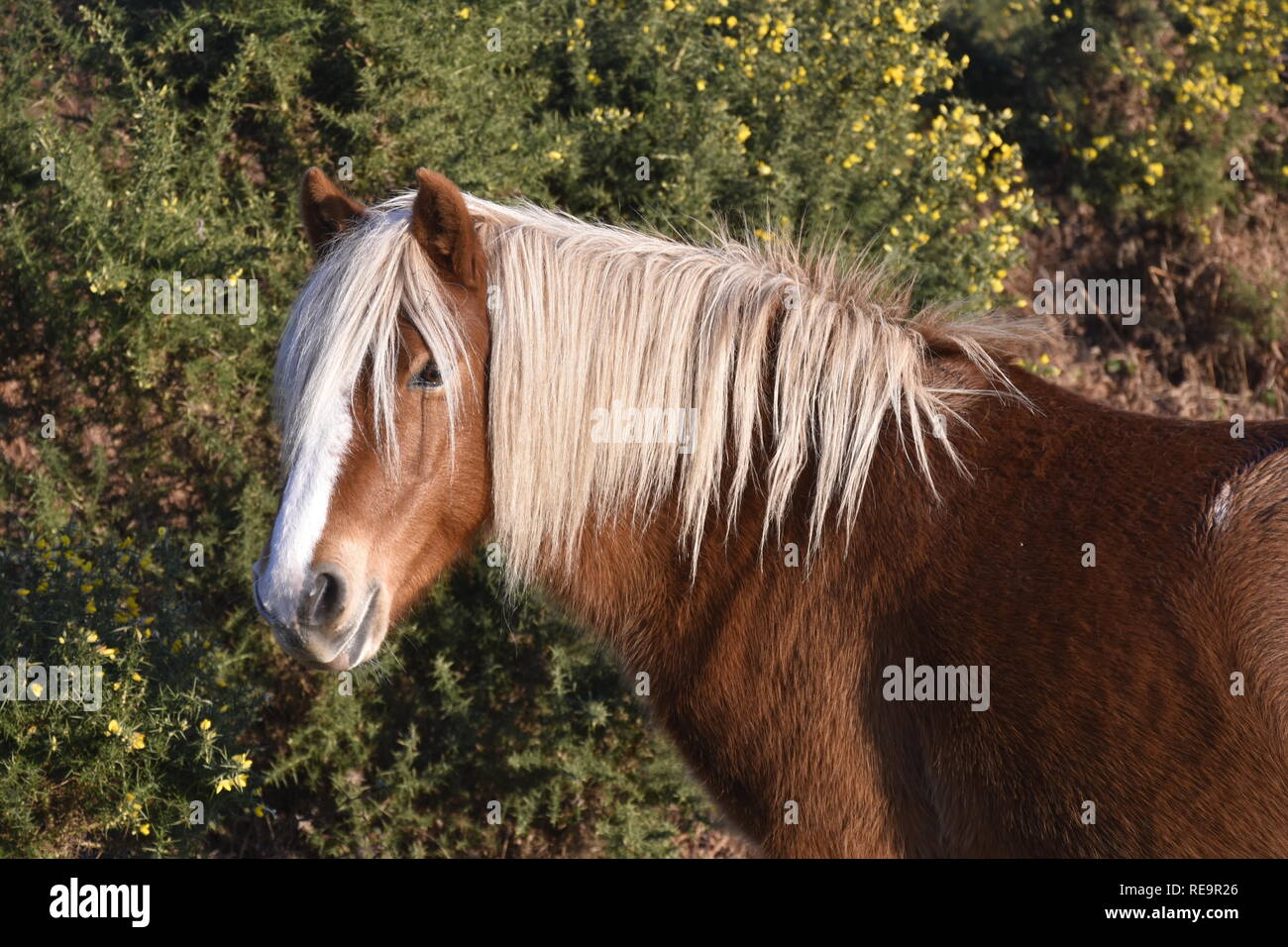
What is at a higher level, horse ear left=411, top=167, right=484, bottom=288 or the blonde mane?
horse ear left=411, top=167, right=484, bottom=288

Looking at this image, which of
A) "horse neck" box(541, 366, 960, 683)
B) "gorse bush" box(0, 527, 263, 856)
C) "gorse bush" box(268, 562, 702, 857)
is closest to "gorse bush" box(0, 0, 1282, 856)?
"gorse bush" box(268, 562, 702, 857)

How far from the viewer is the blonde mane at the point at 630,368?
2740 mm

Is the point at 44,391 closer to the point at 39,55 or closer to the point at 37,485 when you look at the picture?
the point at 37,485

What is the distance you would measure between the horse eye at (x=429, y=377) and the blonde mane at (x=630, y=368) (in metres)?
0.03

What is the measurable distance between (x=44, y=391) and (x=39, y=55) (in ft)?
5.22

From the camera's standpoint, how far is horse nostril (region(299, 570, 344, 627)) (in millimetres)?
2570

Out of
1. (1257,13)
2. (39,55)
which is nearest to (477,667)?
(39,55)

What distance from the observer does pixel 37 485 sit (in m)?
4.79
